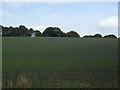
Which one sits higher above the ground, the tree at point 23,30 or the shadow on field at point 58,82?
the tree at point 23,30

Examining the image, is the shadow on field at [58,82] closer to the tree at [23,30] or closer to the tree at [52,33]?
the tree at [23,30]

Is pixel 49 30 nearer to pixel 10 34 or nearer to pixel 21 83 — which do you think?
pixel 10 34

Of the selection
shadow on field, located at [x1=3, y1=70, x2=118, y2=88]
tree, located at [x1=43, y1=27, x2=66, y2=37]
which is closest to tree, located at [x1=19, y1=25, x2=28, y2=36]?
tree, located at [x1=43, y1=27, x2=66, y2=37]

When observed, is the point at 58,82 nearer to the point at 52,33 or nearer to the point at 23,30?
the point at 23,30

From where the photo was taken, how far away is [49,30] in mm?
40250

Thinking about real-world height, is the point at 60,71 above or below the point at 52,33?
below

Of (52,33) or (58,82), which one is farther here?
(52,33)

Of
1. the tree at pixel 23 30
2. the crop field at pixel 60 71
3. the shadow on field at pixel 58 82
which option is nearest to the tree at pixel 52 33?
the tree at pixel 23 30

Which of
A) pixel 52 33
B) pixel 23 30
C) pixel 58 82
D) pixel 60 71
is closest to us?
pixel 58 82

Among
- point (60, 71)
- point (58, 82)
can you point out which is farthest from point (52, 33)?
point (58, 82)

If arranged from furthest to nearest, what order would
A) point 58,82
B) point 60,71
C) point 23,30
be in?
point 23,30, point 60,71, point 58,82

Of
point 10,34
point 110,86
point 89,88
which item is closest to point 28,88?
point 89,88

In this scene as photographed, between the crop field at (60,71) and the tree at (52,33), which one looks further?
the tree at (52,33)

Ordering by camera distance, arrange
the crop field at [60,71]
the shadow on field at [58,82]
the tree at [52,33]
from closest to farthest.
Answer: the shadow on field at [58,82] < the crop field at [60,71] < the tree at [52,33]
